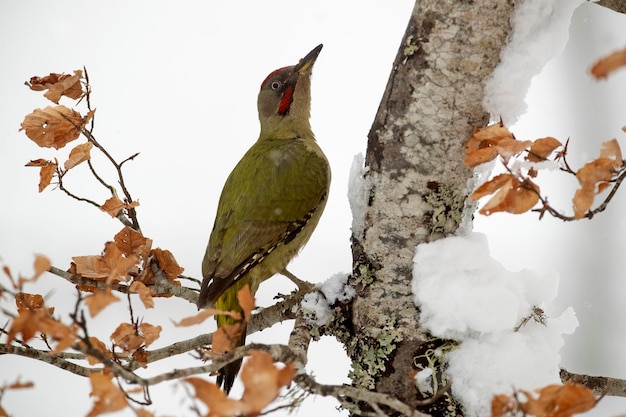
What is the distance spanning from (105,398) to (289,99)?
2.26 metres

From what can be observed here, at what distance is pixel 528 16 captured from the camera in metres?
1.89

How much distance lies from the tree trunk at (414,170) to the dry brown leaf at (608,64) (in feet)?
2.89

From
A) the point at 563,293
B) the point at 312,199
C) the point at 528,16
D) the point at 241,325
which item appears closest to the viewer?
the point at 241,325

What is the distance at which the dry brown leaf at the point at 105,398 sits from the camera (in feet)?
4.41

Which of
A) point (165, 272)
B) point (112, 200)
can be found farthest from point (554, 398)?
point (112, 200)

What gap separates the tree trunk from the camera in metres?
1.92

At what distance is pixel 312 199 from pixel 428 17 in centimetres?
109

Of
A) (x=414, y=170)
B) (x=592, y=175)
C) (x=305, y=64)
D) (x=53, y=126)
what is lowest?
(x=592, y=175)

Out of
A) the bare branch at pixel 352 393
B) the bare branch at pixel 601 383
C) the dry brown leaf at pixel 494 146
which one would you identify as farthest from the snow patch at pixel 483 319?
the bare branch at pixel 352 393

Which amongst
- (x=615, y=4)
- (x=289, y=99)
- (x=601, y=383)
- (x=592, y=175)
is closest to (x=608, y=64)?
(x=592, y=175)

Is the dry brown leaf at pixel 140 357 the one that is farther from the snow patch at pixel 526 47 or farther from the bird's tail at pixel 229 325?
the snow patch at pixel 526 47

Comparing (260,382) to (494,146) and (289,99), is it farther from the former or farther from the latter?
(289,99)

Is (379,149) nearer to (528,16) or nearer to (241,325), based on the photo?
(528,16)

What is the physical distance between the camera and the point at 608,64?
103 centimetres
